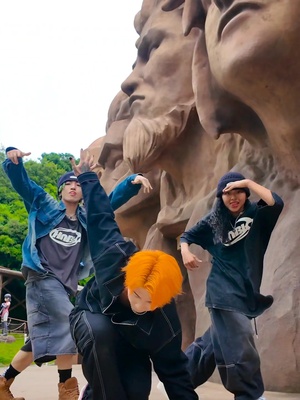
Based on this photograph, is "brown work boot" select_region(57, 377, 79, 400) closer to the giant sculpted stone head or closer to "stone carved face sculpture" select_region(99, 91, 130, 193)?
the giant sculpted stone head

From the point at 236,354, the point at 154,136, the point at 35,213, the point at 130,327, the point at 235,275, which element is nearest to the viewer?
the point at 130,327

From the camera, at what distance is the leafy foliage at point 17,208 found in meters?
25.2

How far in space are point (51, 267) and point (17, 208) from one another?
89.3ft

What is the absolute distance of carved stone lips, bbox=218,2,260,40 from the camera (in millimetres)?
4305

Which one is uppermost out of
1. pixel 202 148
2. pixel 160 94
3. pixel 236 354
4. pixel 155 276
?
pixel 160 94

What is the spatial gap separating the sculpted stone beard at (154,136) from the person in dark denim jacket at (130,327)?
5.34m

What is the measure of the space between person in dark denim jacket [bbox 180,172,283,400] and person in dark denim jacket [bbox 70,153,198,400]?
437 millimetres

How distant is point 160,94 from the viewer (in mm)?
8031

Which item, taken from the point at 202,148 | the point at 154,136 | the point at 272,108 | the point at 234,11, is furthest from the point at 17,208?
the point at 234,11

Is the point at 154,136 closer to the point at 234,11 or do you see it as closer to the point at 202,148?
the point at 202,148

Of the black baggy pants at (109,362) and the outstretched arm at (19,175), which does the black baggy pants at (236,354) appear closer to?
the black baggy pants at (109,362)

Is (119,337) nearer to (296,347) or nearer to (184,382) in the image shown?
(184,382)

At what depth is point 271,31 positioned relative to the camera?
4160mm

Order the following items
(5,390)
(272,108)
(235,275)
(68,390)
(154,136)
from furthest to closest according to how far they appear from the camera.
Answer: (154,136), (272,108), (5,390), (68,390), (235,275)
